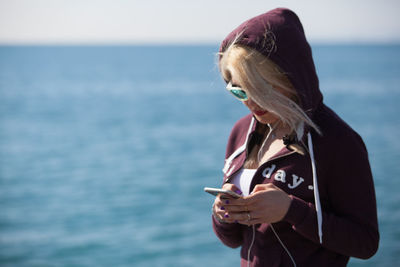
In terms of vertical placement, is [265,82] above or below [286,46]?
below

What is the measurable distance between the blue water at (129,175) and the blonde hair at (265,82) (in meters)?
0.33

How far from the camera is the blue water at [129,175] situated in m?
16.5

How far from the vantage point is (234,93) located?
2.08 metres

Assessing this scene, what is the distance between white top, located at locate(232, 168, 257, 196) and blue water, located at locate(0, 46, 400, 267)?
459mm

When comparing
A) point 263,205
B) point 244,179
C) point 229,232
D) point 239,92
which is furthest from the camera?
point 229,232

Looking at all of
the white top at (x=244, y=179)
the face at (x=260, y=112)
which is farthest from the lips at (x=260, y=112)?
the white top at (x=244, y=179)

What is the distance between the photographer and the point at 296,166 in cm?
206

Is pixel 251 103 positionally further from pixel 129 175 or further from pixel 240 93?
pixel 129 175

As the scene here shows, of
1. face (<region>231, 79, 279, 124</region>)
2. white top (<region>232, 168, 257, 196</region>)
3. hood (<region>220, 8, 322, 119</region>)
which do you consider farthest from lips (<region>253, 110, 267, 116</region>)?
white top (<region>232, 168, 257, 196</region>)

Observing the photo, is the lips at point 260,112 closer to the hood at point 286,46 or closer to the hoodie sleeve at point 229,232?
the hood at point 286,46

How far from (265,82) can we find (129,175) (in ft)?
79.7

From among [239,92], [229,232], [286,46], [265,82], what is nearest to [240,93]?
[239,92]

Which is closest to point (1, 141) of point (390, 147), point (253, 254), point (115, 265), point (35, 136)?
point (35, 136)

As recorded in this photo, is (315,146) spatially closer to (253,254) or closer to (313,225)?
(313,225)
